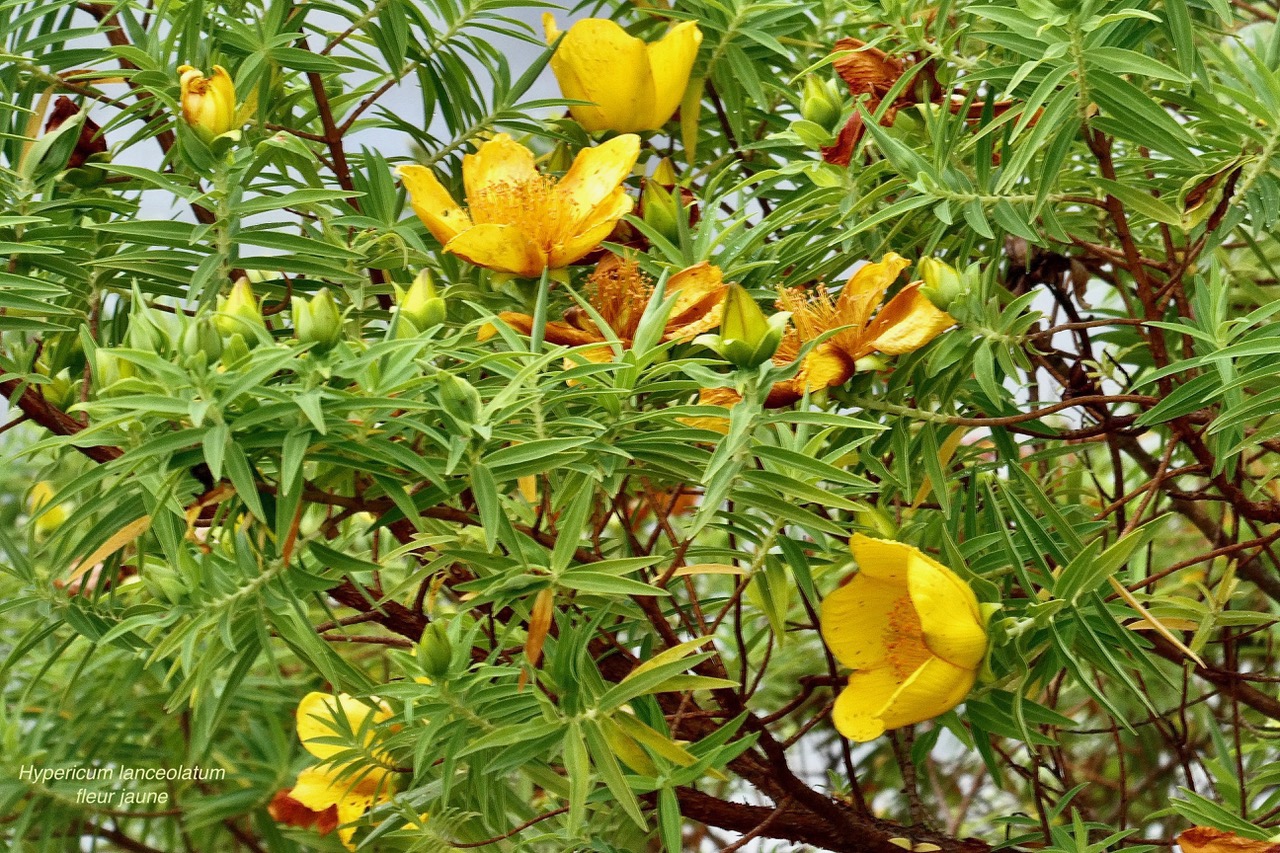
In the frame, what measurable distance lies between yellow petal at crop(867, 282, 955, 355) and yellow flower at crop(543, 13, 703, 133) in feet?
0.83

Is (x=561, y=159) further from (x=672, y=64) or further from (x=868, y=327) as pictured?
(x=868, y=327)

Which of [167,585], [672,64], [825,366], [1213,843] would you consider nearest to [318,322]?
[167,585]

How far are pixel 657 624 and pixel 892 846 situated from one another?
23 cm

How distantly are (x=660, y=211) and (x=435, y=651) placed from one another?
0.32 meters

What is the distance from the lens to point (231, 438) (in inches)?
22.8

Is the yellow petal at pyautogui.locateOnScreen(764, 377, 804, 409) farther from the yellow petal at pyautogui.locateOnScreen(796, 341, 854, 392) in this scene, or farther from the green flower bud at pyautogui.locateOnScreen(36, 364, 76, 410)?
the green flower bud at pyautogui.locateOnScreen(36, 364, 76, 410)

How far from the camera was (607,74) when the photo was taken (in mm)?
888

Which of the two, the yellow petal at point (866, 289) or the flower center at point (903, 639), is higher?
the yellow petal at point (866, 289)

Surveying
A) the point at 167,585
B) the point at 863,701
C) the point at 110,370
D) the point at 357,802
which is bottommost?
the point at 357,802

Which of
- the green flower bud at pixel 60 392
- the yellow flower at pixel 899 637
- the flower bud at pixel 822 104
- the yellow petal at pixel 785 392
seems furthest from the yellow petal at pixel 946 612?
the green flower bud at pixel 60 392

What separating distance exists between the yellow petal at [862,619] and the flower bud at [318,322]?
0.34m

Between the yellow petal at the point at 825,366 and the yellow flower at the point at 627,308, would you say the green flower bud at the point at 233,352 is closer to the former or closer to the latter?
the yellow flower at the point at 627,308

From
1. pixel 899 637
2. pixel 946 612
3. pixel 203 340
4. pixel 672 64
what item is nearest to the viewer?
pixel 203 340

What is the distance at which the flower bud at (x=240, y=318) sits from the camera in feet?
2.06
